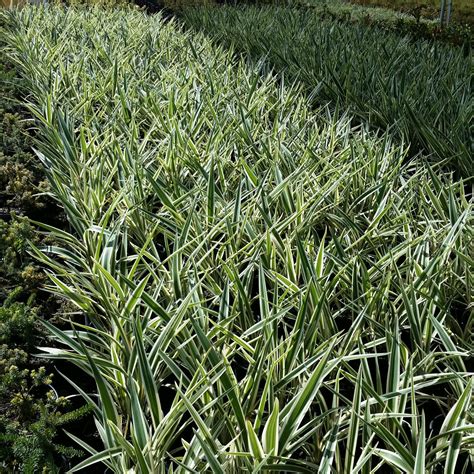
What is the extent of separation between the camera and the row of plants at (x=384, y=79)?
3033 mm

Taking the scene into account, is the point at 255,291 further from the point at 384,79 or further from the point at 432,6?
the point at 432,6

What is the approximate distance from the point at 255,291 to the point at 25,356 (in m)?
0.75

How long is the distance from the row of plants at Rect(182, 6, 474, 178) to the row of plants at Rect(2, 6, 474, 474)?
36 centimetres

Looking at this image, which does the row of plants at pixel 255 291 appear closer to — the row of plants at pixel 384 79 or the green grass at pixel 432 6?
the row of plants at pixel 384 79

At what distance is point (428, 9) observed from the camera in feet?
32.9

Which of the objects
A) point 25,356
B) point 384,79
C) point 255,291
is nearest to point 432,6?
point 384,79

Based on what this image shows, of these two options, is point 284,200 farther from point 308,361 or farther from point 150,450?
point 150,450

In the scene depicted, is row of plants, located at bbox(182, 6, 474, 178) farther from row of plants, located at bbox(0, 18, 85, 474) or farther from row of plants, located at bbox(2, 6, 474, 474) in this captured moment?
row of plants, located at bbox(0, 18, 85, 474)

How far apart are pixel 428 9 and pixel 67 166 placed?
8.87m

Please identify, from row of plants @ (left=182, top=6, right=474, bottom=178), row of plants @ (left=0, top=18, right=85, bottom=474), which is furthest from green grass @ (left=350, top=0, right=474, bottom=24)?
row of plants @ (left=0, top=18, right=85, bottom=474)

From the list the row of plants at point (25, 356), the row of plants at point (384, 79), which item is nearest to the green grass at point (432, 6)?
the row of plants at point (384, 79)

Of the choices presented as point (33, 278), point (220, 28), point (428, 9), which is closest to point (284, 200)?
point (33, 278)

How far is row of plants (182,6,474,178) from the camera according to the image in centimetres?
303

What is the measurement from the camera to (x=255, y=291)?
2129mm
